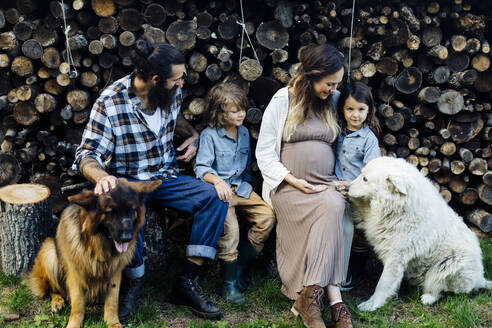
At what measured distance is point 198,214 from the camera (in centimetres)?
356

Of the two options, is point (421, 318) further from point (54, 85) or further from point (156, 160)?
point (54, 85)

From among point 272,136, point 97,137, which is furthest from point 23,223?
point 272,136

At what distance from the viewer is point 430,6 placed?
4.32 meters

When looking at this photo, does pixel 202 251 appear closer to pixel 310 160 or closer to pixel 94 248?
pixel 94 248

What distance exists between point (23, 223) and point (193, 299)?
158 centimetres

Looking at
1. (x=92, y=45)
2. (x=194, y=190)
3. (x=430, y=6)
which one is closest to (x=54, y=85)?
(x=92, y=45)

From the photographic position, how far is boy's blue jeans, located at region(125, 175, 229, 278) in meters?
3.49

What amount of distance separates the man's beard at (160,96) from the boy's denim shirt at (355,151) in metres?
1.48

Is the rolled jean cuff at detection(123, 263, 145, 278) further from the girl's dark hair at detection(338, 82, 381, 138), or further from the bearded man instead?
the girl's dark hair at detection(338, 82, 381, 138)

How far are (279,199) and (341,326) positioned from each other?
1.08 metres

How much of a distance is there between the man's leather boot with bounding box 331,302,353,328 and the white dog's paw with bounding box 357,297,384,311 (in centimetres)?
36

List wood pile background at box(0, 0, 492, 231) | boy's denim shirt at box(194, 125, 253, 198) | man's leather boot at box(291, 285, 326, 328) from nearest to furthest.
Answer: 1. man's leather boot at box(291, 285, 326, 328)
2. boy's denim shirt at box(194, 125, 253, 198)
3. wood pile background at box(0, 0, 492, 231)

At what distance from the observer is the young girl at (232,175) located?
146 inches

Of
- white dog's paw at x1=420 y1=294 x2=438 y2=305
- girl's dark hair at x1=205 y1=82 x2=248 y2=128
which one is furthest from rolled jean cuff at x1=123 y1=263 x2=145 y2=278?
white dog's paw at x1=420 y1=294 x2=438 y2=305
